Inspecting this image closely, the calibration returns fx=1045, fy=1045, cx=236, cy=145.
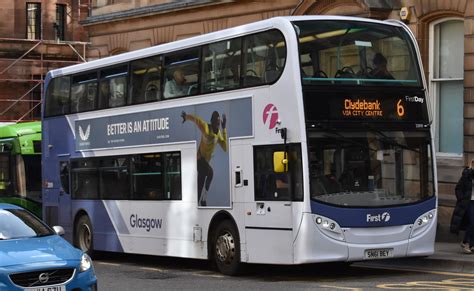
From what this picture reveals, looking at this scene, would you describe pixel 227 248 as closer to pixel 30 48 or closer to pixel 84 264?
pixel 84 264

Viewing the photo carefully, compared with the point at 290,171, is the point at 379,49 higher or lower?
higher

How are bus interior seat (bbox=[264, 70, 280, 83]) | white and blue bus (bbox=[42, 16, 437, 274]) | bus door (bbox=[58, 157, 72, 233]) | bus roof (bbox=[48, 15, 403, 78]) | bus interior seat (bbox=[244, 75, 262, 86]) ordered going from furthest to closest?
bus door (bbox=[58, 157, 72, 233]) < bus interior seat (bbox=[244, 75, 262, 86]) < bus roof (bbox=[48, 15, 403, 78]) < bus interior seat (bbox=[264, 70, 280, 83]) < white and blue bus (bbox=[42, 16, 437, 274])

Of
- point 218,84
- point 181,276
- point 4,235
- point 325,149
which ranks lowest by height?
point 181,276

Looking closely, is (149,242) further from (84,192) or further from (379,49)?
(379,49)

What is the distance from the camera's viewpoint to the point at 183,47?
18375mm

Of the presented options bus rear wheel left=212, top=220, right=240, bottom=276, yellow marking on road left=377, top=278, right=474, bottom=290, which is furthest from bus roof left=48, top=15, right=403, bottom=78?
yellow marking on road left=377, top=278, right=474, bottom=290

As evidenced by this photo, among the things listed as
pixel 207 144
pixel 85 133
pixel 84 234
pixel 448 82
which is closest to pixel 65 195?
pixel 84 234

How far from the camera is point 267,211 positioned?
16.0 m

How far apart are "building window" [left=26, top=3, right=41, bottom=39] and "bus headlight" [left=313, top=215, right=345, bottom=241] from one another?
48671 millimetres

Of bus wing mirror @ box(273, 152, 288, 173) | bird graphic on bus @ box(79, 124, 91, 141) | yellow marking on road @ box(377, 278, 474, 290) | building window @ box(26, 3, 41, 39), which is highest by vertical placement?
building window @ box(26, 3, 41, 39)

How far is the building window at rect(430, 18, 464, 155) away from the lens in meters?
22.9

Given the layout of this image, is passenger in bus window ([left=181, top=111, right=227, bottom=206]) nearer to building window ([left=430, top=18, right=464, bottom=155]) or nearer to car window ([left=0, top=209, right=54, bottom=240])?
car window ([left=0, top=209, right=54, bottom=240])

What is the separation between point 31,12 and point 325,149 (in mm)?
49346

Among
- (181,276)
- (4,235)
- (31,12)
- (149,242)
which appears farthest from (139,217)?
(31,12)
